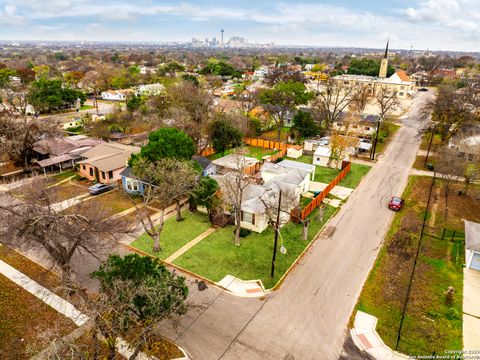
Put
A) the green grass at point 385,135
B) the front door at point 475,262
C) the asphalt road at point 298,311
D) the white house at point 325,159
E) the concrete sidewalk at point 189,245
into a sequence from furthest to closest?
1. the green grass at point 385,135
2. the white house at point 325,159
3. the concrete sidewalk at point 189,245
4. the front door at point 475,262
5. the asphalt road at point 298,311

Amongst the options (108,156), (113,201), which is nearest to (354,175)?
(113,201)

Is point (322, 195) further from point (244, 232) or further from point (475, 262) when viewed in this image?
point (475, 262)

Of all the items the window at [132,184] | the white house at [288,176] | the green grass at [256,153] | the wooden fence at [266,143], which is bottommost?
the window at [132,184]

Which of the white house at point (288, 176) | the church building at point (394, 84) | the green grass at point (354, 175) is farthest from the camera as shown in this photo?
the church building at point (394, 84)

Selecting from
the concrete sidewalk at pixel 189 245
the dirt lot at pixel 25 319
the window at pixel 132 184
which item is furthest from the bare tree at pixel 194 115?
the dirt lot at pixel 25 319

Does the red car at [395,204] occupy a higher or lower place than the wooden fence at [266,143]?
lower

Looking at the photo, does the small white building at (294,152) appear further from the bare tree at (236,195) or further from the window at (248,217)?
the window at (248,217)

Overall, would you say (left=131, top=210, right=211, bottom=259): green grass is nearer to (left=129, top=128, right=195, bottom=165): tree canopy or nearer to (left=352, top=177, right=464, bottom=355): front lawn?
(left=129, top=128, right=195, bottom=165): tree canopy
